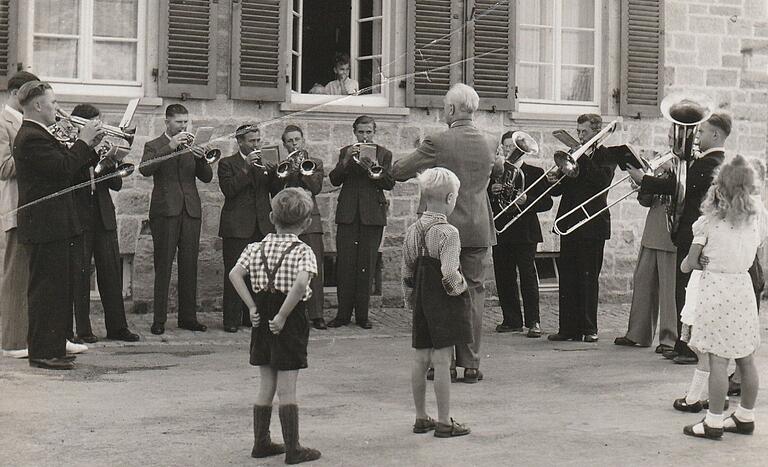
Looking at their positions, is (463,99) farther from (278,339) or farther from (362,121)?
(362,121)

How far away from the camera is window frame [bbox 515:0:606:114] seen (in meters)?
12.9

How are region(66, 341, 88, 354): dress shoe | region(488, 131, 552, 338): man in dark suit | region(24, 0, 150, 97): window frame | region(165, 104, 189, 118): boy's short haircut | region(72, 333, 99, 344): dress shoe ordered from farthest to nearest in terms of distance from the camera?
region(24, 0, 150, 97): window frame < region(488, 131, 552, 338): man in dark suit < region(165, 104, 189, 118): boy's short haircut < region(72, 333, 99, 344): dress shoe < region(66, 341, 88, 354): dress shoe

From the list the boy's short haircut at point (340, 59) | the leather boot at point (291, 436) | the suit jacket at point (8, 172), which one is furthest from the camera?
the boy's short haircut at point (340, 59)

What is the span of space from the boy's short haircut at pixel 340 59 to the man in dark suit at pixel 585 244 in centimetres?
209

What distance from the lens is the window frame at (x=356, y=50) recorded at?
37.1 ft

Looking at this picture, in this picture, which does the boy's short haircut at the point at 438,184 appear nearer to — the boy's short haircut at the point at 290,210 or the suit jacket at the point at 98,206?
the boy's short haircut at the point at 290,210

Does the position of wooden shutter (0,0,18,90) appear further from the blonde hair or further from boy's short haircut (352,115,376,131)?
the blonde hair

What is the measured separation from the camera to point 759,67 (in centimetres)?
1380

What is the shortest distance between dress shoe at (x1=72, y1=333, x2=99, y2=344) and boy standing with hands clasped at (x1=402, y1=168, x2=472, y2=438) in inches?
161

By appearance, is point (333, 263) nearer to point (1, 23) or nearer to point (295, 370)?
point (1, 23)

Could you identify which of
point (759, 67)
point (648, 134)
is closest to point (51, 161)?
point (648, 134)

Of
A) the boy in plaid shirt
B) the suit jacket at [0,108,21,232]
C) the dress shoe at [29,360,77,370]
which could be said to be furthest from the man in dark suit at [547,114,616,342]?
the boy in plaid shirt

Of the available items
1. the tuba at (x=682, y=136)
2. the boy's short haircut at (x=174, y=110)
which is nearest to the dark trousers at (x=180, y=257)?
the boy's short haircut at (x=174, y=110)

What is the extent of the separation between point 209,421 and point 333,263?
5661mm
